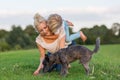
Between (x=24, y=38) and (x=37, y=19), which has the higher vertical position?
(x=37, y=19)

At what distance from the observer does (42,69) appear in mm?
10992

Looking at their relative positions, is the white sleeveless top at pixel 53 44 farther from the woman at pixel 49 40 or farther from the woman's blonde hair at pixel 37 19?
the woman's blonde hair at pixel 37 19

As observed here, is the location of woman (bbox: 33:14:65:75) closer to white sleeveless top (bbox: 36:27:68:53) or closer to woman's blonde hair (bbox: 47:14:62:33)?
white sleeveless top (bbox: 36:27:68:53)

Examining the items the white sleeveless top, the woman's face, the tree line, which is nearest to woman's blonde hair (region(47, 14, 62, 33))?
the woman's face

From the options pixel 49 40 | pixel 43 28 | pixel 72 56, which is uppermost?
pixel 43 28

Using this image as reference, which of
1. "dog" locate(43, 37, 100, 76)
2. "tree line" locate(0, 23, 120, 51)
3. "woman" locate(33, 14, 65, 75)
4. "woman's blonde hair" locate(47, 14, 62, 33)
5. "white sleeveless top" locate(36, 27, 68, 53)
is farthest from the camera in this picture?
"tree line" locate(0, 23, 120, 51)

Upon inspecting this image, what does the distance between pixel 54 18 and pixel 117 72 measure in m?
2.16

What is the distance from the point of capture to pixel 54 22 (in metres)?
10.9

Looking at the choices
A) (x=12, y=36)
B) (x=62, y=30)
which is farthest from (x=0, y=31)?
(x=62, y=30)

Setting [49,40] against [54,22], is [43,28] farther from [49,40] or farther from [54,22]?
[49,40]

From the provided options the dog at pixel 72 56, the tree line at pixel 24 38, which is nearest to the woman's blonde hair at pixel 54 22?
the dog at pixel 72 56

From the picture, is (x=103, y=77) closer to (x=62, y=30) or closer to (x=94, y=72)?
(x=94, y=72)

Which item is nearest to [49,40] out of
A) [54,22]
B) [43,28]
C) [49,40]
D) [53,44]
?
[49,40]

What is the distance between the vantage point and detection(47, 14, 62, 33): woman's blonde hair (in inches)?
430
